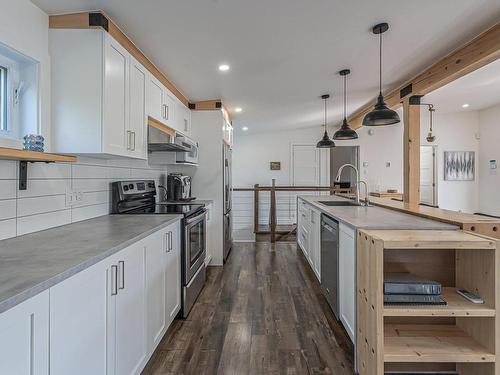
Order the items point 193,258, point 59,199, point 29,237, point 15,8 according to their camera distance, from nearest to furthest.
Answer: point 15,8 → point 29,237 → point 59,199 → point 193,258

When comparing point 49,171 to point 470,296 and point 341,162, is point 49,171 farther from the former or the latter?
point 341,162

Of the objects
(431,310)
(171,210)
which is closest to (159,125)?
(171,210)

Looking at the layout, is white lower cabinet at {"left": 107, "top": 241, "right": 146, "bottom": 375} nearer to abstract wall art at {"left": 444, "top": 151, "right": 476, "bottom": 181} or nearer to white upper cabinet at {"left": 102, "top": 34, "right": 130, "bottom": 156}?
white upper cabinet at {"left": 102, "top": 34, "right": 130, "bottom": 156}

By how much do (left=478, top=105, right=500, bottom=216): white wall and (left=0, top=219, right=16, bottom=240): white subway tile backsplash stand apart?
29.9ft

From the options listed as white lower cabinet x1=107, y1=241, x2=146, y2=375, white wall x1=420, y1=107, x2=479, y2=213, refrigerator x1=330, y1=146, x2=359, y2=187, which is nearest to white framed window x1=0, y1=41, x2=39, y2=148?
white lower cabinet x1=107, y1=241, x2=146, y2=375

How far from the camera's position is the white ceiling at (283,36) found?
1978mm

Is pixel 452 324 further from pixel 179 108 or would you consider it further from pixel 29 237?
pixel 179 108

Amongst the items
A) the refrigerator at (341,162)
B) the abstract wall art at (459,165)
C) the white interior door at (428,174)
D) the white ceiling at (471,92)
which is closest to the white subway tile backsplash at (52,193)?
the white ceiling at (471,92)

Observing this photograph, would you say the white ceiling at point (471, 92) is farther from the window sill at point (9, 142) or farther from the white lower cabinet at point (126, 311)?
the window sill at point (9, 142)

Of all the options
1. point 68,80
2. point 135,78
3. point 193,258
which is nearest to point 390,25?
point 135,78

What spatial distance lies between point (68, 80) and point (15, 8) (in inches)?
16.8

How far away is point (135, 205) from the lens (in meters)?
3.02

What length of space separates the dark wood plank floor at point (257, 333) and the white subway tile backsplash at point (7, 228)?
1150mm

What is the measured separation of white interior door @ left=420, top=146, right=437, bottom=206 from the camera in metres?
8.00
